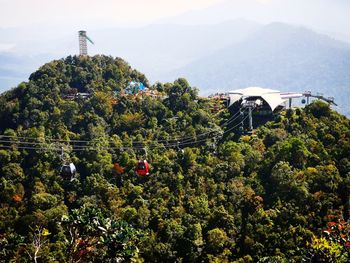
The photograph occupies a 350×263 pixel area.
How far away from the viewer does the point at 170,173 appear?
42.6 metres

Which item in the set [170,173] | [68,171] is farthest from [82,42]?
[68,171]

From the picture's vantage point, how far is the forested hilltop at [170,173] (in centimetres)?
3462

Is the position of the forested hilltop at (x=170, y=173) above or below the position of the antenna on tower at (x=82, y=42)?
below

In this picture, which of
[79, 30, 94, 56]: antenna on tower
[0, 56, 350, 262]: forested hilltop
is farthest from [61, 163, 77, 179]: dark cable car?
[79, 30, 94, 56]: antenna on tower

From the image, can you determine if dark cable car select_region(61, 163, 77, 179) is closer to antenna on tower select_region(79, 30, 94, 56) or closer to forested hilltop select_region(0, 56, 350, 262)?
forested hilltop select_region(0, 56, 350, 262)

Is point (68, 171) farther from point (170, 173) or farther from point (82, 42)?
point (82, 42)

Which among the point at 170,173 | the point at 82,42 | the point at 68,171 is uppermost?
the point at 82,42

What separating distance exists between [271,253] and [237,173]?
10.4 metres

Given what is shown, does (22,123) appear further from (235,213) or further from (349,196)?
(349,196)

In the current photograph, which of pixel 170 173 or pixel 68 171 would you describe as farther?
pixel 170 173

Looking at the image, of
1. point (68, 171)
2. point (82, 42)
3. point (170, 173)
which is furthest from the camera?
point (82, 42)

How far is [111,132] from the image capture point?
5059cm

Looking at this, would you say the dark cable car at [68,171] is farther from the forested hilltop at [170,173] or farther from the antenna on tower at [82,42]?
the antenna on tower at [82,42]

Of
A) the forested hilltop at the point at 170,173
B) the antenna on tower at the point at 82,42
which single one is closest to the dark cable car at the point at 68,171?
the forested hilltop at the point at 170,173
